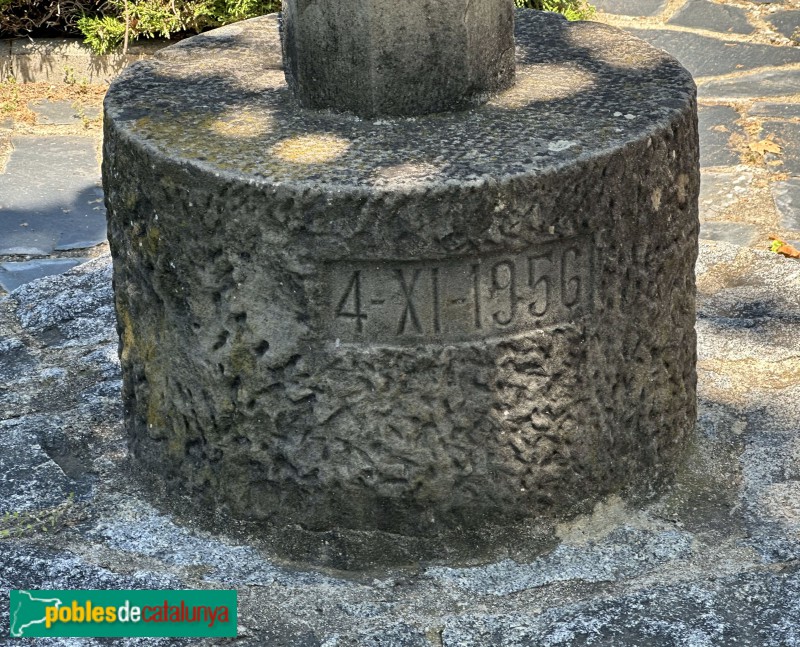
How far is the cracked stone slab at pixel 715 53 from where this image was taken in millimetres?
4949

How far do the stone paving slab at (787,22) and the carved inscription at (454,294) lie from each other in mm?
3498

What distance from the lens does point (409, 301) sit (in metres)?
2.04

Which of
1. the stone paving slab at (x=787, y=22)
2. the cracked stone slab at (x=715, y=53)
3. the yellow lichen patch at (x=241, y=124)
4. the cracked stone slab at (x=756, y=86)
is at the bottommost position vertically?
the cracked stone slab at (x=756, y=86)

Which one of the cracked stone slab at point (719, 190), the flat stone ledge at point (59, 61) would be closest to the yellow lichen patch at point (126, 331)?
the cracked stone slab at point (719, 190)

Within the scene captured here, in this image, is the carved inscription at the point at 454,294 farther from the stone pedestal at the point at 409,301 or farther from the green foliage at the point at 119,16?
the green foliage at the point at 119,16

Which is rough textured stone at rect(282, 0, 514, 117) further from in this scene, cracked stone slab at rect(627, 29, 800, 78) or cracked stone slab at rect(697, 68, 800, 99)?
cracked stone slab at rect(627, 29, 800, 78)

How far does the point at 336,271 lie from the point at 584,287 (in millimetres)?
425

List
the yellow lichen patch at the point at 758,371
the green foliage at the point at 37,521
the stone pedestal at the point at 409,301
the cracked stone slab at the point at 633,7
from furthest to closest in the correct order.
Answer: the cracked stone slab at the point at 633,7 < the yellow lichen patch at the point at 758,371 < the green foliage at the point at 37,521 < the stone pedestal at the point at 409,301

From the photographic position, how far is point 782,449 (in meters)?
2.51

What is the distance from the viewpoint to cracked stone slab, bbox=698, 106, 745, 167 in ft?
14.0

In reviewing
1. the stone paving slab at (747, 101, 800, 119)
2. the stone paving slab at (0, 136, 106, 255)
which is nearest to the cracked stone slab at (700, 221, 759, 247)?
the stone paving slab at (747, 101, 800, 119)

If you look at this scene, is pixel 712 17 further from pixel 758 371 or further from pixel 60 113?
pixel 758 371

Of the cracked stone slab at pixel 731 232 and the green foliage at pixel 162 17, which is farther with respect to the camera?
the green foliage at pixel 162 17

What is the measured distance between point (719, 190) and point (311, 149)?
2.27 meters
